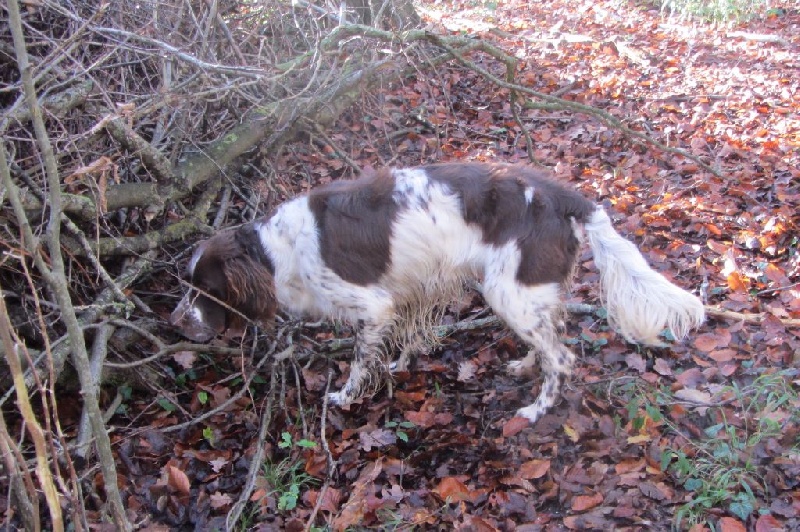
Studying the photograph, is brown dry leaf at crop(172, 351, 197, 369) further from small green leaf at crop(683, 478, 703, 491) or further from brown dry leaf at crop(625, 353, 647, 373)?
small green leaf at crop(683, 478, 703, 491)

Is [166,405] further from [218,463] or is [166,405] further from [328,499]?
[328,499]

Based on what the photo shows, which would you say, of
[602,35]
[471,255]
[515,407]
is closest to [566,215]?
[471,255]

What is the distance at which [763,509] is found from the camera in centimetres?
297

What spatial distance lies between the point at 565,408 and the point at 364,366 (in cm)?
126

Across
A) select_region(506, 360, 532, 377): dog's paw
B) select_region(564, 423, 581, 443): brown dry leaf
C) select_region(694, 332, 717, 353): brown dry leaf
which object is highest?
select_region(694, 332, 717, 353): brown dry leaf

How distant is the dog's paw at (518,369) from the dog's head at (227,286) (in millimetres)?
1579

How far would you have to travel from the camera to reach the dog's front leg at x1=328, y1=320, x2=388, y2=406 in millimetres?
4035

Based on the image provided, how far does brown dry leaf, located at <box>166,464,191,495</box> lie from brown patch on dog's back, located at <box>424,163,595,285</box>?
83.9 inches

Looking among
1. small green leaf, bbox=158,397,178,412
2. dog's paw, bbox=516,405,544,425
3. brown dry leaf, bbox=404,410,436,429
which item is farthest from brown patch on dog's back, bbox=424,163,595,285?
small green leaf, bbox=158,397,178,412

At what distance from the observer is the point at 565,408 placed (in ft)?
12.7

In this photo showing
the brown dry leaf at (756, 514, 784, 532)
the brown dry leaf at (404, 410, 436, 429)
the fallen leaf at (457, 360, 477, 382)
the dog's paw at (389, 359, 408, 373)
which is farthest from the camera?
the dog's paw at (389, 359, 408, 373)

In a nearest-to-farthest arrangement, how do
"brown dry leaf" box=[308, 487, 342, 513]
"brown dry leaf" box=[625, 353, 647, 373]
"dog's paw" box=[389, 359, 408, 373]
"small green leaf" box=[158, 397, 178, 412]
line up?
"brown dry leaf" box=[308, 487, 342, 513], "brown dry leaf" box=[625, 353, 647, 373], "small green leaf" box=[158, 397, 178, 412], "dog's paw" box=[389, 359, 408, 373]

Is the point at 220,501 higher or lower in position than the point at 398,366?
lower

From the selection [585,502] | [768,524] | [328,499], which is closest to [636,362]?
[585,502]
